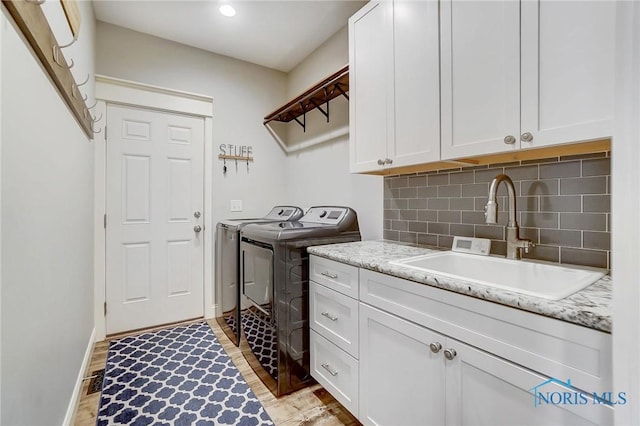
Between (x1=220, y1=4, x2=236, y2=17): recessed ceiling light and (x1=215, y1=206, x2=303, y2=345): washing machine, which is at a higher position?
(x1=220, y1=4, x2=236, y2=17): recessed ceiling light

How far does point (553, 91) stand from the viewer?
1.01m

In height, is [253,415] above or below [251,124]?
below

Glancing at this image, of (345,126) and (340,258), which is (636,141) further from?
(345,126)

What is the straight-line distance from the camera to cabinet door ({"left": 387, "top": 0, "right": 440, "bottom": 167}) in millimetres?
1392

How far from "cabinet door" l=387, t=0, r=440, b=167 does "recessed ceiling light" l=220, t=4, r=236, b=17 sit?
129 cm

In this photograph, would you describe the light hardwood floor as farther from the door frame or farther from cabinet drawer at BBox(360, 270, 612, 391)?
cabinet drawer at BBox(360, 270, 612, 391)

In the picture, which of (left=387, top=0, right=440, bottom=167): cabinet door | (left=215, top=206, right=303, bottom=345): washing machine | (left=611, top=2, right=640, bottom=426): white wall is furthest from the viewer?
(left=215, top=206, right=303, bottom=345): washing machine

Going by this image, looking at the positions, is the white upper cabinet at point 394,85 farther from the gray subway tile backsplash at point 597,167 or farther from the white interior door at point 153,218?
the white interior door at point 153,218

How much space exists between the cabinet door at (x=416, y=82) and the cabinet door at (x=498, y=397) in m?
0.87

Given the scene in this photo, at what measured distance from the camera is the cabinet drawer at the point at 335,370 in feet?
4.76

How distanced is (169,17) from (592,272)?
304 centimetres

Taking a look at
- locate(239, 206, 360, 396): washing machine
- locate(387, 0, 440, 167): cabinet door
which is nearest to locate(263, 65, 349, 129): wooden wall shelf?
locate(387, 0, 440, 167): cabinet door

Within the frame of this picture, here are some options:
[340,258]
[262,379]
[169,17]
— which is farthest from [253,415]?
[169,17]

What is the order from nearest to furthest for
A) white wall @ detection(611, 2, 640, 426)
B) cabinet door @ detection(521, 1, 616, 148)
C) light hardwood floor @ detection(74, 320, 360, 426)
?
white wall @ detection(611, 2, 640, 426), cabinet door @ detection(521, 1, 616, 148), light hardwood floor @ detection(74, 320, 360, 426)
